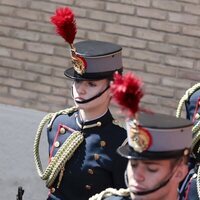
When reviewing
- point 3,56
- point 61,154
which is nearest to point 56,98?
point 3,56

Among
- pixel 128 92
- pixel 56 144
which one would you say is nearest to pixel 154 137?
pixel 128 92

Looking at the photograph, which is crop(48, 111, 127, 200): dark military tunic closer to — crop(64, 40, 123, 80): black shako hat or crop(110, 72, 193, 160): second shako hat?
crop(64, 40, 123, 80): black shako hat

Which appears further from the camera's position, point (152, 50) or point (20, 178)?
point (20, 178)

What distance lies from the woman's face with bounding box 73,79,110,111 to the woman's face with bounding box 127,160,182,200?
3.15ft

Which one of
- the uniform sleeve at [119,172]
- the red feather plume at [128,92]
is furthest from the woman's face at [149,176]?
the uniform sleeve at [119,172]

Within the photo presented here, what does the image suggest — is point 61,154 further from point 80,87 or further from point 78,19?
point 78,19

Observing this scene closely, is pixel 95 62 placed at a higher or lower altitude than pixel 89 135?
higher

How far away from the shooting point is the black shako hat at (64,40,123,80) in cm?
448

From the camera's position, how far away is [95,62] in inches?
178

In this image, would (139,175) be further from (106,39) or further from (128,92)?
(106,39)

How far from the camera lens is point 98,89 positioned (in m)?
4.46

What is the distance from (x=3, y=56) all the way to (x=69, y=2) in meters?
0.67

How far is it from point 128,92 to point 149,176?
1.22 feet

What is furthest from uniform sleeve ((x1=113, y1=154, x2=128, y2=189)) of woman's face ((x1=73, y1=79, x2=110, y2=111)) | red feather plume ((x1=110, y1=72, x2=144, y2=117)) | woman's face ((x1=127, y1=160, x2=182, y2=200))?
red feather plume ((x1=110, y1=72, x2=144, y2=117))
